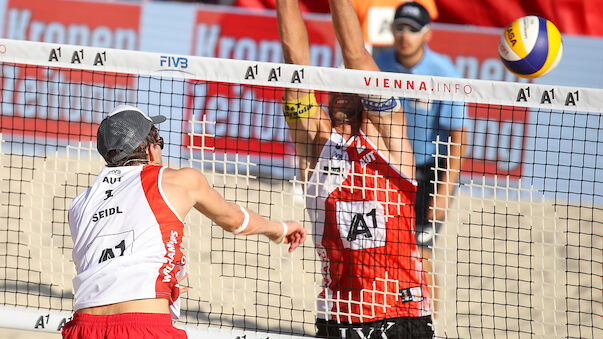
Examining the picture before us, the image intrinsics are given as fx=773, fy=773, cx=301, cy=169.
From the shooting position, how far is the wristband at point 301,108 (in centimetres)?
439

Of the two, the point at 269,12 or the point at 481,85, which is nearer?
the point at 481,85

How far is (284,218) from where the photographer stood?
8.22m

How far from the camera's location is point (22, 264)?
7.12 m

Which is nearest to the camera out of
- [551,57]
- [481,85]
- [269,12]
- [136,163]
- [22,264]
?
[136,163]

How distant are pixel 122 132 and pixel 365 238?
1.47 m

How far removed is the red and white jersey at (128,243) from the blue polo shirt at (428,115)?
1.77 meters

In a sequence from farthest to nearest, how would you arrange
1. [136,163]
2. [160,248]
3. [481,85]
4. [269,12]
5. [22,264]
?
[269,12], [22,264], [481,85], [136,163], [160,248]

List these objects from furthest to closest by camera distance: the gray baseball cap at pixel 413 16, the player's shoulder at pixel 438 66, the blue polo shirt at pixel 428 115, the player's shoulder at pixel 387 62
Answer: the player's shoulder at pixel 438 66, the player's shoulder at pixel 387 62, the gray baseball cap at pixel 413 16, the blue polo shirt at pixel 428 115

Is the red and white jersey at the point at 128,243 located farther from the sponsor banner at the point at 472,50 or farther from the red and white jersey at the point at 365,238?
the sponsor banner at the point at 472,50

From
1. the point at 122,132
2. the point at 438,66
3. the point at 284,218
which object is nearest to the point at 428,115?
the point at 122,132

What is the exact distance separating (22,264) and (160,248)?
14.4ft

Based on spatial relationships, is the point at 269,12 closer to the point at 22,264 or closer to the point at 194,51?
the point at 194,51

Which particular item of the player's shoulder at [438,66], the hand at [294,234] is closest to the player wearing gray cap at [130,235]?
the hand at [294,234]

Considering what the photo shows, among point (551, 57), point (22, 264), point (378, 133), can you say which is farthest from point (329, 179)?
point (22, 264)
